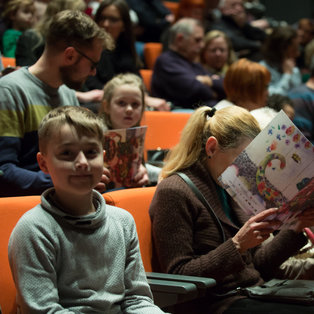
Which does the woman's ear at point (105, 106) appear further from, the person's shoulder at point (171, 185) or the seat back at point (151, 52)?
the seat back at point (151, 52)

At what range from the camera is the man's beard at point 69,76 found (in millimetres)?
2461

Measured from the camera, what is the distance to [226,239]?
212 centimetres

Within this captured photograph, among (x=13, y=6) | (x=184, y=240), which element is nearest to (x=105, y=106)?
(x=184, y=240)

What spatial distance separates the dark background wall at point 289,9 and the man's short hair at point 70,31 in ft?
22.2

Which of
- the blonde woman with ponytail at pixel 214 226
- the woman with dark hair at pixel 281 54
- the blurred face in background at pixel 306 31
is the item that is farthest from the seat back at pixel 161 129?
the blurred face in background at pixel 306 31

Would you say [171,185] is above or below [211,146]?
below

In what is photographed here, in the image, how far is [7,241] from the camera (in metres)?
1.77

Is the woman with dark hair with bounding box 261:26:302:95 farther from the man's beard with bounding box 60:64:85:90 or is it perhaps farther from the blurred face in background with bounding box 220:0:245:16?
the man's beard with bounding box 60:64:85:90

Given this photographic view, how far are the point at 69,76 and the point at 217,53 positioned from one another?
286 cm

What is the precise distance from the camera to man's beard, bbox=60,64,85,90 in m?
2.46

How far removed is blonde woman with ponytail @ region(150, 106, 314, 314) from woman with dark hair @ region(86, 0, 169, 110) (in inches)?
67.1

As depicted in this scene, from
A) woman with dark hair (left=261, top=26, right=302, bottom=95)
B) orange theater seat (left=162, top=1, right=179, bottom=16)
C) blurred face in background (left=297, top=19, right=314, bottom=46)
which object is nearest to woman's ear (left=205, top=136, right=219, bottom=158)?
woman with dark hair (left=261, top=26, right=302, bottom=95)

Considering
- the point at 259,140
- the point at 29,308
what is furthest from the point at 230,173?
the point at 29,308

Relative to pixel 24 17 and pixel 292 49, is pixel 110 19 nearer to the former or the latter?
pixel 24 17
